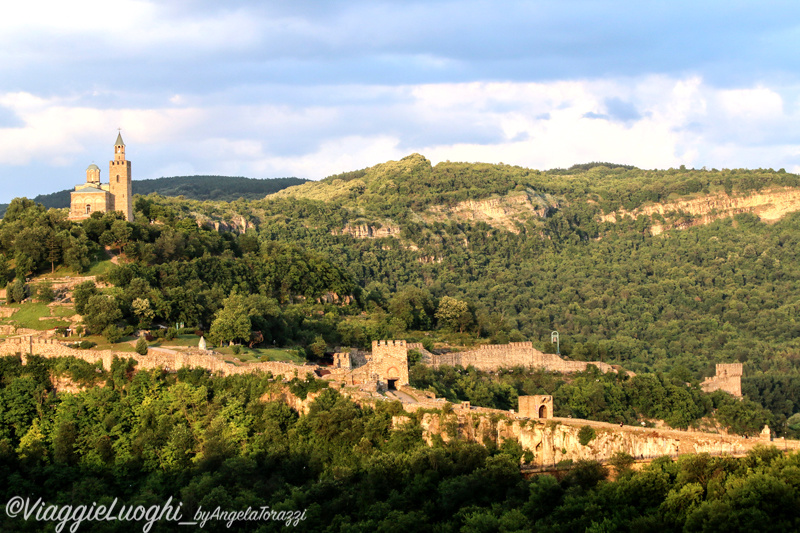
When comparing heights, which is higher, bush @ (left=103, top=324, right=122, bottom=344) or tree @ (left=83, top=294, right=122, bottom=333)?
tree @ (left=83, top=294, right=122, bottom=333)

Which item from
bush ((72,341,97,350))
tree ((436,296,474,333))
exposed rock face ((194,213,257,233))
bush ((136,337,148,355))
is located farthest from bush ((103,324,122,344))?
exposed rock face ((194,213,257,233))

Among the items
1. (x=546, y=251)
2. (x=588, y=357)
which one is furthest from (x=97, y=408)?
(x=546, y=251)

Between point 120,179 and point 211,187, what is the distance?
124 meters

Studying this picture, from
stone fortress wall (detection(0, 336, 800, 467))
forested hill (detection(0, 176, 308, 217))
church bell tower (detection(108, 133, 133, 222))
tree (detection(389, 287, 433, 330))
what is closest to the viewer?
stone fortress wall (detection(0, 336, 800, 467))

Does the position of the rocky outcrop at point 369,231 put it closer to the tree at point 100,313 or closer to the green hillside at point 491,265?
the green hillside at point 491,265

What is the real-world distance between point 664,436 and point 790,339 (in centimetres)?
7042

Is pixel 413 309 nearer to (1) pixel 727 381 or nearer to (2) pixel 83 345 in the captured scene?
(1) pixel 727 381

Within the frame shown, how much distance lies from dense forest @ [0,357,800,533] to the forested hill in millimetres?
133349

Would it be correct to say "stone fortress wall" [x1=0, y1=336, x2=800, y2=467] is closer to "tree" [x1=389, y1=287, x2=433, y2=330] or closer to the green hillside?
the green hillside

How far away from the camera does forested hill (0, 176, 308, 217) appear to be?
181 metres

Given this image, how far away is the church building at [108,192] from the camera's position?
213 feet

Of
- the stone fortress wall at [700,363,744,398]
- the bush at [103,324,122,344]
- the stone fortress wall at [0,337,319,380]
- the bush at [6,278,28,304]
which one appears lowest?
the stone fortress wall at [700,363,744,398]

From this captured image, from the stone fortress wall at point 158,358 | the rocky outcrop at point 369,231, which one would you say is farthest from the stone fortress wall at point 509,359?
the rocky outcrop at point 369,231

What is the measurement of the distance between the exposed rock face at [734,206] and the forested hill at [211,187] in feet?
232
